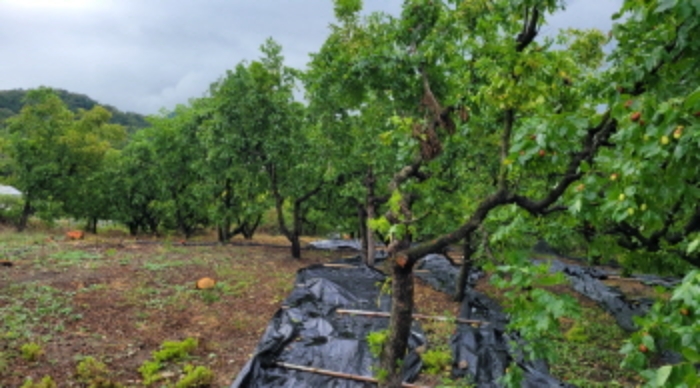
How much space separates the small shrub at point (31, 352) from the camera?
5047 millimetres

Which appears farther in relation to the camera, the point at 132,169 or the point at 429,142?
the point at 132,169

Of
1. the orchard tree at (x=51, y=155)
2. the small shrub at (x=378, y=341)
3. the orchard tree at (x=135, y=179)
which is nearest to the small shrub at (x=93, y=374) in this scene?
the small shrub at (x=378, y=341)

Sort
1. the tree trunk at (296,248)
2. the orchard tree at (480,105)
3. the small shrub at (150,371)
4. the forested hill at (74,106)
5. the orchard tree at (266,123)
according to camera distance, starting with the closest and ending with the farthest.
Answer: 1. the orchard tree at (480,105)
2. the small shrub at (150,371)
3. the orchard tree at (266,123)
4. the tree trunk at (296,248)
5. the forested hill at (74,106)

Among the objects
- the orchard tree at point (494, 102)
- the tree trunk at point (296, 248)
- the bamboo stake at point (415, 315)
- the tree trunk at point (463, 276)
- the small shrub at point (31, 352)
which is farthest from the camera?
the tree trunk at point (296, 248)

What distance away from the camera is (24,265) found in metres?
9.16

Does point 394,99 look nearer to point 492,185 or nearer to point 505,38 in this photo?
point 505,38

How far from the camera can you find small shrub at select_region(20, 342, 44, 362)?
16.6 feet

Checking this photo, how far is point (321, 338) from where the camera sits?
5992 millimetres

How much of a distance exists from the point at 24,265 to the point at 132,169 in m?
6.88

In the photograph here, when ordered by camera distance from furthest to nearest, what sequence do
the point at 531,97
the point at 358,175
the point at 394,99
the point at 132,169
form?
the point at 132,169 < the point at 358,175 < the point at 394,99 < the point at 531,97

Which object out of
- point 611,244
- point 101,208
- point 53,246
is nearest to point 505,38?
point 611,244

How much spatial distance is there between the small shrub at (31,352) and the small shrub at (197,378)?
5.75 ft

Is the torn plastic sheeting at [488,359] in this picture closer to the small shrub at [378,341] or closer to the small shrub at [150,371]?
the small shrub at [378,341]

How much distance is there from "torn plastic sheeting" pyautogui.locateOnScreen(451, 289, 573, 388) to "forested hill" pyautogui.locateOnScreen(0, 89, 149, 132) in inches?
1898
